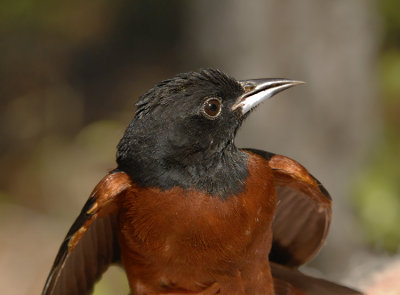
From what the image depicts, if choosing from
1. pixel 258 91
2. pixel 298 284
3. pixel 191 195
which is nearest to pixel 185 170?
pixel 191 195

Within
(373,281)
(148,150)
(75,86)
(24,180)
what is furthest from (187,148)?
(75,86)

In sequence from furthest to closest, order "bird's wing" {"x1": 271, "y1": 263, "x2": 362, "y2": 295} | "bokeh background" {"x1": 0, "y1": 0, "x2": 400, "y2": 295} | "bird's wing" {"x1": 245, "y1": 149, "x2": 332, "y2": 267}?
1. "bokeh background" {"x1": 0, "y1": 0, "x2": 400, "y2": 295}
2. "bird's wing" {"x1": 271, "y1": 263, "x2": 362, "y2": 295}
3. "bird's wing" {"x1": 245, "y1": 149, "x2": 332, "y2": 267}

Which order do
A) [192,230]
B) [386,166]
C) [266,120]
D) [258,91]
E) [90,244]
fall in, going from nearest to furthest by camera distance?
[192,230] → [258,91] → [90,244] → [266,120] → [386,166]

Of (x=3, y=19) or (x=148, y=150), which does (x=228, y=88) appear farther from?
(x=3, y=19)

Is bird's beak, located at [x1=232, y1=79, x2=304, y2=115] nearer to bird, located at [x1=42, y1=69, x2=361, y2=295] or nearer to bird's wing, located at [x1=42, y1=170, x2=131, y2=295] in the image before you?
bird, located at [x1=42, y1=69, x2=361, y2=295]

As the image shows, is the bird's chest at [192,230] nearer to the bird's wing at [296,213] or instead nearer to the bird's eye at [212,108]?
→ the bird's wing at [296,213]

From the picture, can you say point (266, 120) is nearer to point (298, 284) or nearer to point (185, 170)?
point (298, 284)

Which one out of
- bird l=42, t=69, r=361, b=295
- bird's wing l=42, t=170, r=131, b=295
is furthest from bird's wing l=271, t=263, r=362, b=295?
bird's wing l=42, t=170, r=131, b=295
